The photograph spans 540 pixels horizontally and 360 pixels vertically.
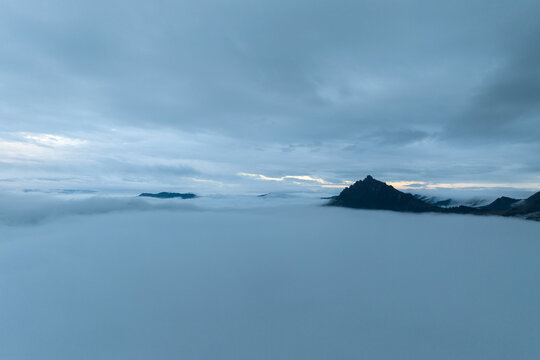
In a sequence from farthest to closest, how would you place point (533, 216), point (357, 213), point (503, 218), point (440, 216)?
point (357, 213), point (440, 216), point (503, 218), point (533, 216)

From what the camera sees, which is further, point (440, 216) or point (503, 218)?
point (440, 216)

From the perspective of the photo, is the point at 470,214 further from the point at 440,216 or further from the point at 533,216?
the point at 533,216

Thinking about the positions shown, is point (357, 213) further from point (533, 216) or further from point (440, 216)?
point (533, 216)

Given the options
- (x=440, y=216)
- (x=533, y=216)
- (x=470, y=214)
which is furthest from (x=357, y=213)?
(x=533, y=216)

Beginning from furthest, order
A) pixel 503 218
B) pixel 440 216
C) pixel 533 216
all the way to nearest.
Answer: pixel 440 216 → pixel 503 218 → pixel 533 216

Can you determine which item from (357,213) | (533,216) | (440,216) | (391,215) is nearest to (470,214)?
(440,216)

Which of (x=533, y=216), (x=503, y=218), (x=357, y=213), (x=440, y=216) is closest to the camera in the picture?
(x=533, y=216)

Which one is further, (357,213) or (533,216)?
(357,213)
